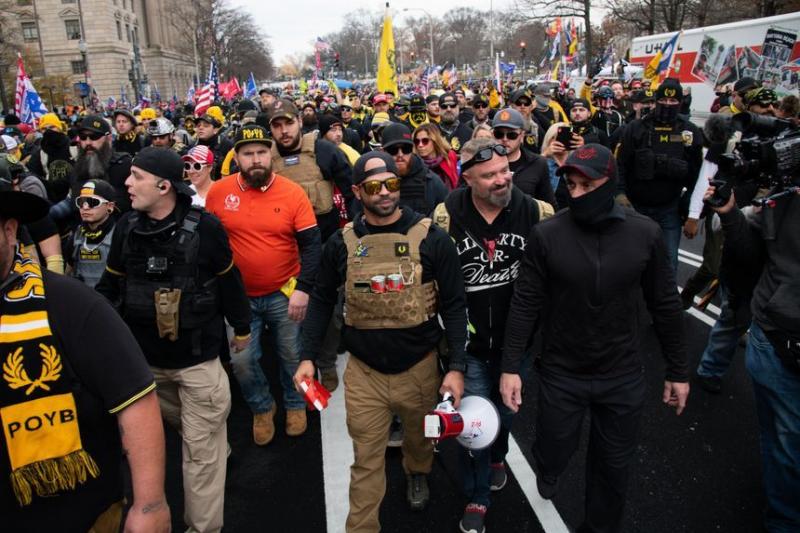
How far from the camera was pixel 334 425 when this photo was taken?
4535mm

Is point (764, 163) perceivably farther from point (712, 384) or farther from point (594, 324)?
point (712, 384)

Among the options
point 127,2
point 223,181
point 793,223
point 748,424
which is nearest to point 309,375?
point 223,181

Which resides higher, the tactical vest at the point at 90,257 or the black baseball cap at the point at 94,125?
the black baseball cap at the point at 94,125

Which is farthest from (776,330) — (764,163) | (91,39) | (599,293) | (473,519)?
(91,39)

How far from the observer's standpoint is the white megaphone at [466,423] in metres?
2.73

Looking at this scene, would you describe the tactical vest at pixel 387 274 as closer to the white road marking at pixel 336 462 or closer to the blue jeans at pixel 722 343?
the white road marking at pixel 336 462

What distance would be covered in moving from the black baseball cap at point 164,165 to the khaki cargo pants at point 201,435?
104 cm

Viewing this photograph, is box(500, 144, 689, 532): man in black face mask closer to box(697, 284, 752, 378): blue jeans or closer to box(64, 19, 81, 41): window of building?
box(697, 284, 752, 378): blue jeans

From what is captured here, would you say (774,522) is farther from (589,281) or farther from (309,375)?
(309,375)

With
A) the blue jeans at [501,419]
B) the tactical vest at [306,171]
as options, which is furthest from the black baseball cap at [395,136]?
the blue jeans at [501,419]

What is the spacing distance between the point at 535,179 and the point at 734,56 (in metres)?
14.0

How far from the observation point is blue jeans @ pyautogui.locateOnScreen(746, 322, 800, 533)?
291 cm

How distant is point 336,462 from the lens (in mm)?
4035

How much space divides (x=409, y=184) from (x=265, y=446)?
235 centimetres
